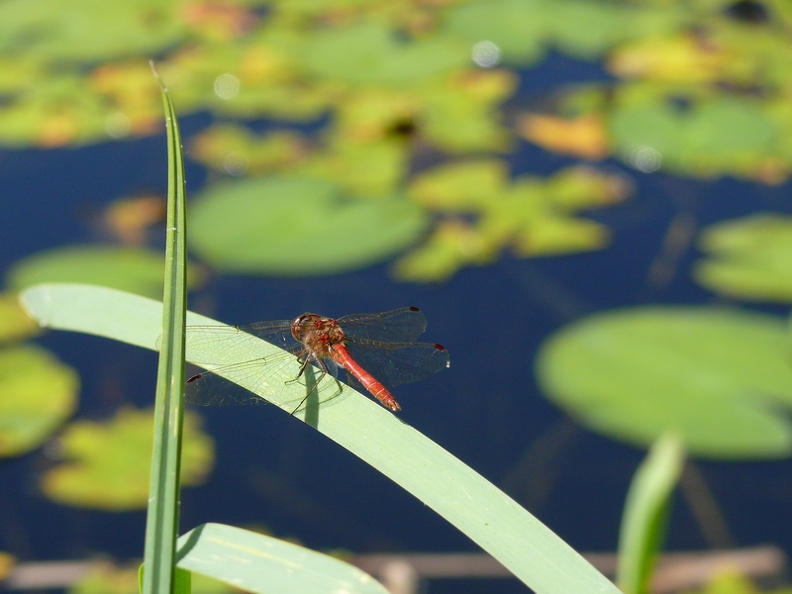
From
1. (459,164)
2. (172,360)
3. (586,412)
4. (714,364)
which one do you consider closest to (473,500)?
(172,360)

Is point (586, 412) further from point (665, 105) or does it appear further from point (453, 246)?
point (665, 105)

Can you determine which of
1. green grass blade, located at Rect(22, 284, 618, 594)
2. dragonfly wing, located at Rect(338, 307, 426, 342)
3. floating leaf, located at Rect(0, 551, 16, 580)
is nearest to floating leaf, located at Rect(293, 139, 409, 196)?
dragonfly wing, located at Rect(338, 307, 426, 342)

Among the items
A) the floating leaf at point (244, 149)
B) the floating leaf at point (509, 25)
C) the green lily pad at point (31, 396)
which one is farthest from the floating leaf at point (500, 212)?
the green lily pad at point (31, 396)

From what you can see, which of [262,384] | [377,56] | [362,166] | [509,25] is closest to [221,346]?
[262,384]

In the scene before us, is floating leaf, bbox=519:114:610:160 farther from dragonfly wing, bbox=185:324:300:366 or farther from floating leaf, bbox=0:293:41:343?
dragonfly wing, bbox=185:324:300:366

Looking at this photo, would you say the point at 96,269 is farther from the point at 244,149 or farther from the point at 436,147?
the point at 436,147

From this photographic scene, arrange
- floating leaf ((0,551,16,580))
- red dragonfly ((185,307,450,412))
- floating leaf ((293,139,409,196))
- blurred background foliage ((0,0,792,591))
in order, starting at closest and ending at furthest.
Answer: red dragonfly ((185,307,450,412))
floating leaf ((0,551,16,580))
blurred background foliage ((0,0,792,591))
floating leaf ((293,139,409,196))
